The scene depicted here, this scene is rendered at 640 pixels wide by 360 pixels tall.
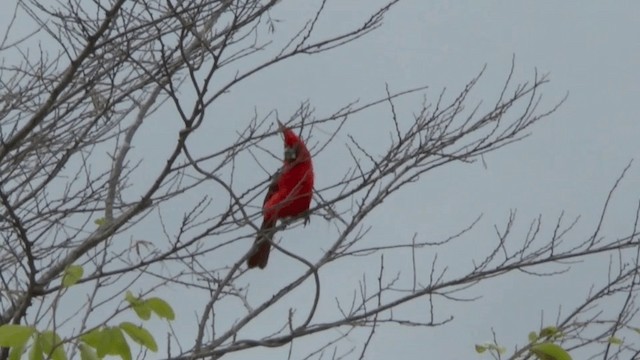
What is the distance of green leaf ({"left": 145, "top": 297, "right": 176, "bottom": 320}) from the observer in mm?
2951

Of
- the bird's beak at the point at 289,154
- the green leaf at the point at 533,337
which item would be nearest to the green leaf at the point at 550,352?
the green leaf at the point at 533,337

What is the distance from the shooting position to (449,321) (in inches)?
159

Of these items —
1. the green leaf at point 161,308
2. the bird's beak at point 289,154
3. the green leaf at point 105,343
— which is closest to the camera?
the green leaf at point 105,343

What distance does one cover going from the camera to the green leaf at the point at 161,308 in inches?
116

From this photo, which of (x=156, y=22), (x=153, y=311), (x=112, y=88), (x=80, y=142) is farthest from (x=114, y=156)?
(x=153, y=311)

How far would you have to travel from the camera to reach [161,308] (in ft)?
9.73

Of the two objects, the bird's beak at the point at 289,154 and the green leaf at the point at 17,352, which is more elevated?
the bird's beak at the point at 289,154

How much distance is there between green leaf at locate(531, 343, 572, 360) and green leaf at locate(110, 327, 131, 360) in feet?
3.84

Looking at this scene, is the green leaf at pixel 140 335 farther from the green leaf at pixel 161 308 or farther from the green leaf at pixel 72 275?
the green leaf at pixel 72 275

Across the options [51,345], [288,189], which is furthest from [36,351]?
[288,189]

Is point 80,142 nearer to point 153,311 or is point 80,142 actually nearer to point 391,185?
point 391,185

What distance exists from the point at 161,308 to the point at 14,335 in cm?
41

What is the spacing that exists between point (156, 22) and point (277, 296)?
3.45 feet

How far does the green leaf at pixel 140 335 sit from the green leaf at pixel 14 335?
233 millimetres
